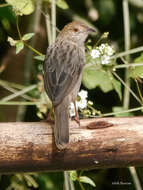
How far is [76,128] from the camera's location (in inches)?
137

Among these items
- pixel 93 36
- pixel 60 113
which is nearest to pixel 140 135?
pixel 60 113

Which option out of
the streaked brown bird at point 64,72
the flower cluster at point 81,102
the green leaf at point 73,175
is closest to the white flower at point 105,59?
the streaked brown bird at point 64,72

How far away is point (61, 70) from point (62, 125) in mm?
695

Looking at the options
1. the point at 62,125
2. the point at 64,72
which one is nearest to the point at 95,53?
the point at 64,72

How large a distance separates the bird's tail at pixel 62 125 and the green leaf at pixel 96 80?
909 millimetres

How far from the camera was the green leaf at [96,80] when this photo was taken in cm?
465

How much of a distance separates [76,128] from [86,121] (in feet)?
0.33

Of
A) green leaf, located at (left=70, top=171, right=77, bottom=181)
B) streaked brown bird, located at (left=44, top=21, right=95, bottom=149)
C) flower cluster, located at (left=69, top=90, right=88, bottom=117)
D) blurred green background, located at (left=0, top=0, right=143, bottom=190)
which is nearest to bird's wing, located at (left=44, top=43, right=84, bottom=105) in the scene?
streaked brown bird, located at (left=44, top=21, right=95, bottom=149)

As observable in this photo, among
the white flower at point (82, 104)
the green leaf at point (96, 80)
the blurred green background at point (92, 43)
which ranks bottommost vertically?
the white flower at point (82, 104)

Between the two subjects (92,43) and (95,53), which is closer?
(95,53)

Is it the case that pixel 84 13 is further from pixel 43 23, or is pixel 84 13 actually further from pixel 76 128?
pixel 76 128

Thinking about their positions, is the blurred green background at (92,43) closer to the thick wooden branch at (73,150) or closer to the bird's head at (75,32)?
the bird's head at (75,32)

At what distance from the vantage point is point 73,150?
10.9 feet

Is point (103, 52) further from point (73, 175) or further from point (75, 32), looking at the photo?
point (73, 175)
